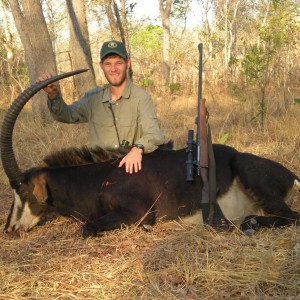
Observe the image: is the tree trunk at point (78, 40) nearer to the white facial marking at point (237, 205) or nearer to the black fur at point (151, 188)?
the black fur at point (151, 188)

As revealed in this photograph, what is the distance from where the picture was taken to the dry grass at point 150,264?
243cm

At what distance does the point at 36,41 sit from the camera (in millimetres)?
8312

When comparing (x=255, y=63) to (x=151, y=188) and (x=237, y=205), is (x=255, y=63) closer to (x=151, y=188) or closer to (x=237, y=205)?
(x=237, y=205)

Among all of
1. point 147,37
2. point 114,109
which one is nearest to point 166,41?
point 147,37

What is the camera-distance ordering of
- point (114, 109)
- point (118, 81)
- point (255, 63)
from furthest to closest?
point (255, 63) < point (114, 109) < point (118, 81)

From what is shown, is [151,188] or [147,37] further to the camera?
[147,37]

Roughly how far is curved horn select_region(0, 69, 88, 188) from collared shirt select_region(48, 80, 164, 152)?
0.63 m

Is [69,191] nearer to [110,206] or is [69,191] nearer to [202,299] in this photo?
[110,206]

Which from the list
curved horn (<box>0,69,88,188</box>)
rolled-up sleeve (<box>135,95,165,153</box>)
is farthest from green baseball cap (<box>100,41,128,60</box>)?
curved horn (<box>0,69,88,188</box>)

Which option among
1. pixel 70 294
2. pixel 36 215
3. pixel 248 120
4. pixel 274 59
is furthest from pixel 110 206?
pixel 274 59

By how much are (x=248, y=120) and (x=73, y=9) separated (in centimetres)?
495

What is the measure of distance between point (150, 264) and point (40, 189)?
1.38 m

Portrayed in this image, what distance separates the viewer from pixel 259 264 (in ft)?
8.52

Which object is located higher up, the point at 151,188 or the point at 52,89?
the point at 52,89
